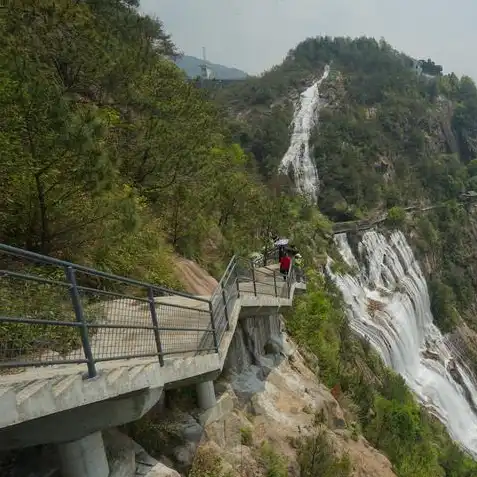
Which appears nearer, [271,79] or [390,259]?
[390,259]

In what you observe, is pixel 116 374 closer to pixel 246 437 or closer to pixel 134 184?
pixel 246 437

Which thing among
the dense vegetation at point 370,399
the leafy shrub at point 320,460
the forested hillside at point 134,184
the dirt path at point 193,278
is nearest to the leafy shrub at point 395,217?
the forested hillside at point 134,184

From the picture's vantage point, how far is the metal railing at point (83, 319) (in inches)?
126

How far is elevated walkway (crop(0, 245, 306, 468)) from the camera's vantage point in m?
2.94

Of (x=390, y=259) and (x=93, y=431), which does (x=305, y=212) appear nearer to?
(x=390, y=259)

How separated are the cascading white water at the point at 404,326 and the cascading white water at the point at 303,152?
1139 cm

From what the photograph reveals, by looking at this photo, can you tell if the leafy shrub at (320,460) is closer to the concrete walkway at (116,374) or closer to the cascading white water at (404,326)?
the concrete walkway at (116,374)

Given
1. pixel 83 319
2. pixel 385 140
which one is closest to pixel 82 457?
pixel 83 319

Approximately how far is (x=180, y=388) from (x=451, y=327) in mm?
35010

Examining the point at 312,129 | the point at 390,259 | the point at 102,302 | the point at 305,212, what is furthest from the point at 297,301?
the point at 312,129

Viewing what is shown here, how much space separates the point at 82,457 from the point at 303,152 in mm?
52051

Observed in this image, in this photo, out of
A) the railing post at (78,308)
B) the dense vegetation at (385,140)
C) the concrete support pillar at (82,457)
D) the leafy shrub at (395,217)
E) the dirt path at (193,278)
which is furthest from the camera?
the dense vegetation at (385,140)

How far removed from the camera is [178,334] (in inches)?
241

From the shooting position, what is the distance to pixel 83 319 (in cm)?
323
